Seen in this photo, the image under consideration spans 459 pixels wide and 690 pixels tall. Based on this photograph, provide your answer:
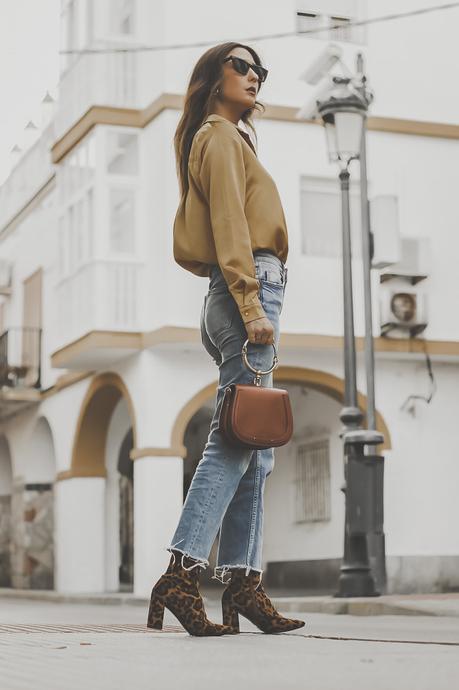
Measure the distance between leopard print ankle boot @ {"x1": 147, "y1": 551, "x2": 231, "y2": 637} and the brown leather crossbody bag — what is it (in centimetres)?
48

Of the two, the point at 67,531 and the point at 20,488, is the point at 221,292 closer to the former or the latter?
the point at 67,531

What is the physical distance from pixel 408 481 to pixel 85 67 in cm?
727

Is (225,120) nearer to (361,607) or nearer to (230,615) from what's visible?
(230,615)

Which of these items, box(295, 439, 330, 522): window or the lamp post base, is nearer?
the lamp post base

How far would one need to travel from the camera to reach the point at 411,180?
19.4 meters

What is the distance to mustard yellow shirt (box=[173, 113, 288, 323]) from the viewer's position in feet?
16.9

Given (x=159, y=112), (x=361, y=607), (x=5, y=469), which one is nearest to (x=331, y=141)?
(x=159, y=112)

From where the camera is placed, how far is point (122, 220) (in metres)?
19.1

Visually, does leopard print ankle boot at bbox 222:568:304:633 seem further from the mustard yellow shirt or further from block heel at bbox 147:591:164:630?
the mustard yellow shirt

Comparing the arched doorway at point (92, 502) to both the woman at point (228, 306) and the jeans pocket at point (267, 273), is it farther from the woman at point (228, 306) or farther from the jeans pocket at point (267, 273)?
the jeans pocket at point (267, 273)

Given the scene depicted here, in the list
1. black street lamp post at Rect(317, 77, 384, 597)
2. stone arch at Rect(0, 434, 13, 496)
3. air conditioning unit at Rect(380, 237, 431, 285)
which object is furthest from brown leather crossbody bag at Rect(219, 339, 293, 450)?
stone arch at Rect(0, 434, 13, 496)

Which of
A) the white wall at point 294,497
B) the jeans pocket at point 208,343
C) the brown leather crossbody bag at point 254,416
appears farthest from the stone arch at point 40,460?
the brown leather crossbody bag at point 254,416

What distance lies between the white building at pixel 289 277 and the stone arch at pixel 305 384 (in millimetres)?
28

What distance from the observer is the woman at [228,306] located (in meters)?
5.03
